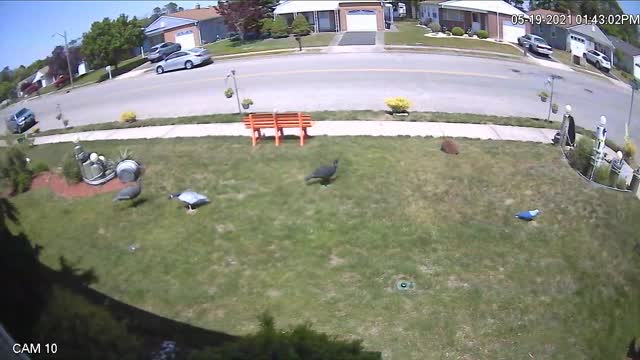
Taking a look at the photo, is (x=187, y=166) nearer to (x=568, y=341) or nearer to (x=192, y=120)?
(x=192, y=120)

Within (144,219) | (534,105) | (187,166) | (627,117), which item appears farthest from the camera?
(534,105)

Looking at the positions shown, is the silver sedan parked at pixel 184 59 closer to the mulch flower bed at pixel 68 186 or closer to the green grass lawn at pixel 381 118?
the green grass lawn at pixel 381 118

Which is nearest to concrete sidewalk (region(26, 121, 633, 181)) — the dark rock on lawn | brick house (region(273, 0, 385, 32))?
the dark rock on lawn

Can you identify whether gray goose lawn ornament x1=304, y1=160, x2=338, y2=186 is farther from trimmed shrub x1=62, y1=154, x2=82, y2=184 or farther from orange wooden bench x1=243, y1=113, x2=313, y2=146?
trimmed shrub x1=62, y1=154, x2=82, y2=184

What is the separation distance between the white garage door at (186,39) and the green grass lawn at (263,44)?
0.40 feet

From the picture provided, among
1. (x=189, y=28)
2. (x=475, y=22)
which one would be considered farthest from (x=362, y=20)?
(x=189, y=28)

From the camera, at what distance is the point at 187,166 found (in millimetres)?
4449

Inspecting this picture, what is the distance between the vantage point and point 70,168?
3.88 m

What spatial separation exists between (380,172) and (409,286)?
1332 mm

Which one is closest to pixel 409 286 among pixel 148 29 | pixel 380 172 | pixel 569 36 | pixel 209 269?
pixel 380 172

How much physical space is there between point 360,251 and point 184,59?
221cm

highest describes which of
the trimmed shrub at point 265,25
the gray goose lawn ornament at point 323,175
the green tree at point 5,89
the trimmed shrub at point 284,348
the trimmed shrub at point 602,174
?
the trimmed shrub at point 265,25

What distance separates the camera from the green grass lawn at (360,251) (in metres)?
4.05

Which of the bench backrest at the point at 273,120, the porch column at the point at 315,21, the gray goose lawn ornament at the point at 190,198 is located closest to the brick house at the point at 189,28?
the porch column at the point at 315,21
